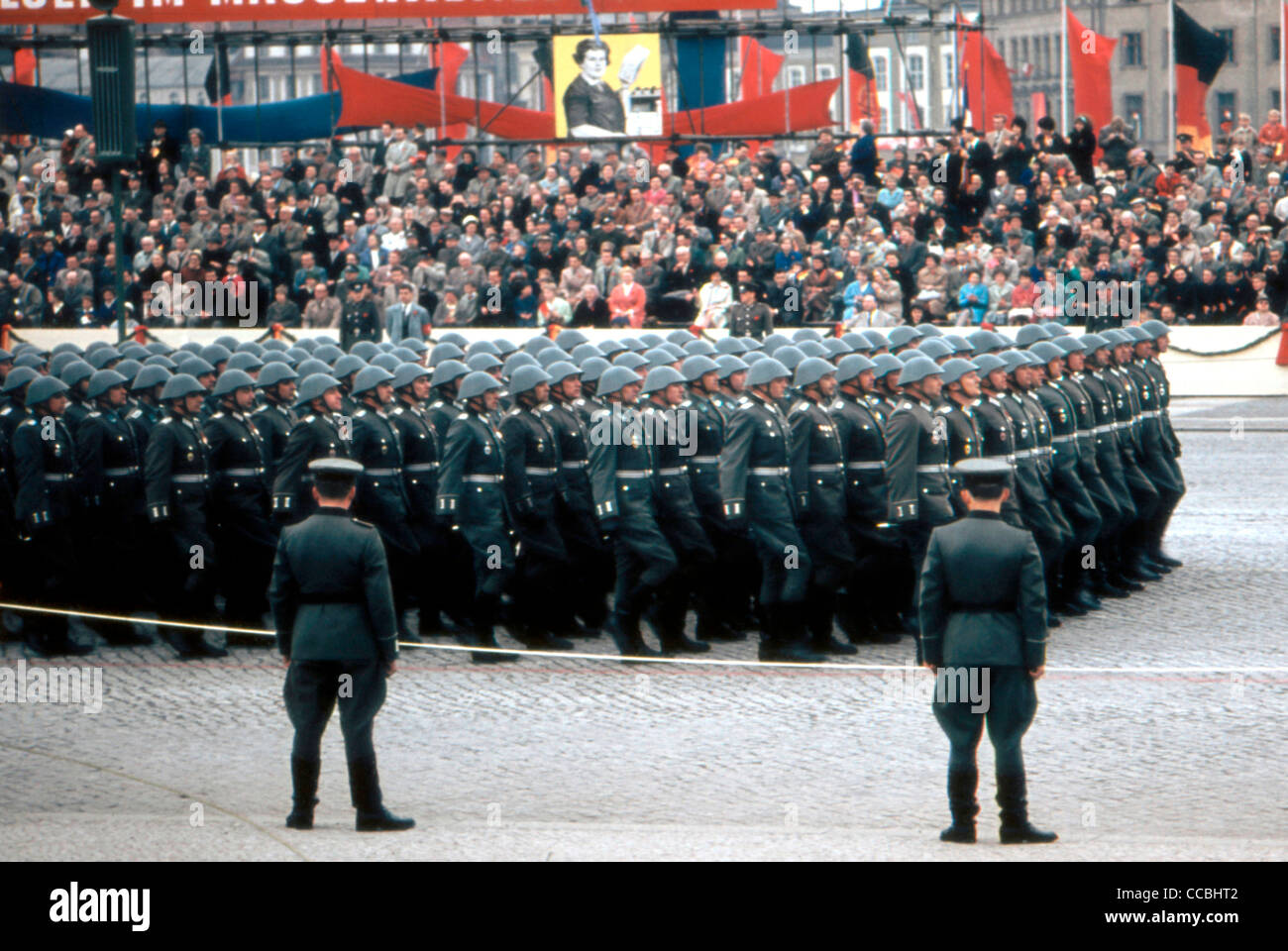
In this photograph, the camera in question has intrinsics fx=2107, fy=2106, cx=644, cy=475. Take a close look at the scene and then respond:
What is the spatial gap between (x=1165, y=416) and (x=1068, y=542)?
259 cm

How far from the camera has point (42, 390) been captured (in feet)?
43.0

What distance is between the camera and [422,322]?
25.2 metres

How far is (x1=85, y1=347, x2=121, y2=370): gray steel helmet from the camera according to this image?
1550 cm

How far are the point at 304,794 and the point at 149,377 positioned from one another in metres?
6.38

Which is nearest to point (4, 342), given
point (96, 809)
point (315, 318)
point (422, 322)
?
point (315, 318)

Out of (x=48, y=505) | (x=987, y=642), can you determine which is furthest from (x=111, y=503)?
(x=987, y=642)

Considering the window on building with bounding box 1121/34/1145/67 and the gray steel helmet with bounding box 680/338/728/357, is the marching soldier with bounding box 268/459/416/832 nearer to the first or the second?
the gray steel helmet with bounding box 680/338/728/357

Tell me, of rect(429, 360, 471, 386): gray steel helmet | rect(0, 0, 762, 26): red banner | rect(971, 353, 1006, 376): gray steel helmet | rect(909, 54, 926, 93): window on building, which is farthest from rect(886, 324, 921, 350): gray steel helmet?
rect(909, 54, 926, 93): window on building

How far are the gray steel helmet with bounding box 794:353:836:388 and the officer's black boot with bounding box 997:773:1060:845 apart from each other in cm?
530

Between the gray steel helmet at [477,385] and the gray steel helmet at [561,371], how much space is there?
424mm

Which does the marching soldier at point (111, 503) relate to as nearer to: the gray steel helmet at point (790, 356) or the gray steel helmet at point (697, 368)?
the gray steel helmet at point (697, 368)

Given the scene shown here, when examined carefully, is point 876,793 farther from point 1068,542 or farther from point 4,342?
point 4,342

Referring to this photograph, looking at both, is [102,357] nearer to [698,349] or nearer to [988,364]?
[698,349]

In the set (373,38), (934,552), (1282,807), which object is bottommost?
(1282,807)
